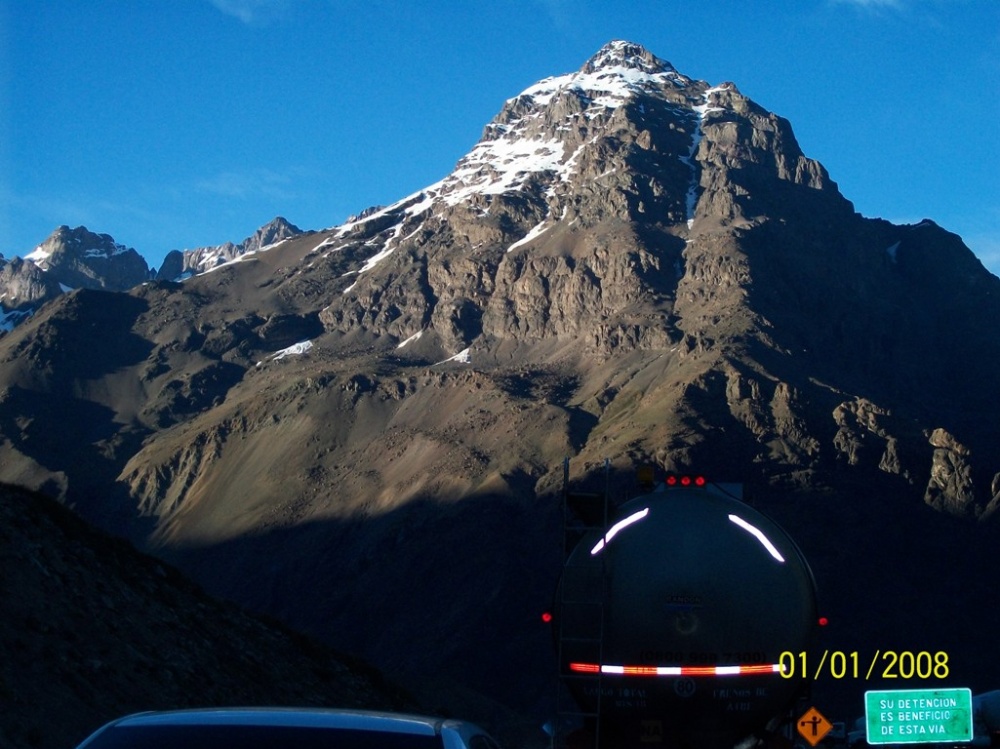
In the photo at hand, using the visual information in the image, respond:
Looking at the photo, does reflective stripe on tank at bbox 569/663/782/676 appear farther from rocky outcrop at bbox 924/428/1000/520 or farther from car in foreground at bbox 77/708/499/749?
rocky outcrop at bbox 924/428/1000/520

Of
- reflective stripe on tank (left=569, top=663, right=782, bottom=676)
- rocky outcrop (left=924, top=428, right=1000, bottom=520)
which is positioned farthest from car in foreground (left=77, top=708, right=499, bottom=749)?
rocky outcrop (left=924, top=428, right=1000, bottom=520)

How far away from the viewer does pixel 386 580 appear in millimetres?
161250

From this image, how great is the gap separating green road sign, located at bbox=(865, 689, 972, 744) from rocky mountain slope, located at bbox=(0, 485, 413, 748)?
12598 millimetres

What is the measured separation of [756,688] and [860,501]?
147412mm

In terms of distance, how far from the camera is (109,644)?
27.0 m

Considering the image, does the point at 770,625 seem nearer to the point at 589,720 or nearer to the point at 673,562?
the point at 673,562

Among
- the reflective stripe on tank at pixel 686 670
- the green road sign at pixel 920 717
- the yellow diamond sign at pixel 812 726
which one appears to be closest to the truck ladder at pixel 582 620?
the reflective stripe on tank at pixel 686 670

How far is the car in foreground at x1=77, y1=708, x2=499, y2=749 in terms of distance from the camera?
851cm

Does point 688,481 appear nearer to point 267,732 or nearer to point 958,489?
point 267,732

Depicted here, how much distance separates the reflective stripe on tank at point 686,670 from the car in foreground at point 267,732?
8.24m

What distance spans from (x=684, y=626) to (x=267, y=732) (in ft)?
29.6
